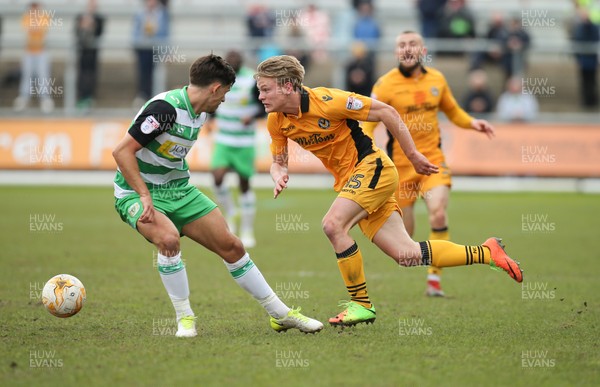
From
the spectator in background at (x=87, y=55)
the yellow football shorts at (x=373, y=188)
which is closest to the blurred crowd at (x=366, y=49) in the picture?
the spectator in background at (x=87, y=55)

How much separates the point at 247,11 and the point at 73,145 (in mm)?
8394

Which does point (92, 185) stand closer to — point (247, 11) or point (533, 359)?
point (247, 11)

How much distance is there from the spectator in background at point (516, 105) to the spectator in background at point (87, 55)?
35.1 ft

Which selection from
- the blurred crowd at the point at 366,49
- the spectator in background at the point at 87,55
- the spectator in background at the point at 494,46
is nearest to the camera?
the blurred crowd at the point at 366,49

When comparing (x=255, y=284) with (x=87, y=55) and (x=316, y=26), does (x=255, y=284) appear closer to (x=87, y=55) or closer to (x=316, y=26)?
(x=87, y=55)

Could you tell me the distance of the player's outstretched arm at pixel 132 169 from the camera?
6.85 metres

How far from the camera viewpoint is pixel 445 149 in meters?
21.9

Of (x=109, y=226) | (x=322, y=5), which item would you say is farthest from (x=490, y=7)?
(x=109, y=226)

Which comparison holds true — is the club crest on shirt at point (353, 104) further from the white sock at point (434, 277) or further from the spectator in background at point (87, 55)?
the spectator in background at point (87, 55)

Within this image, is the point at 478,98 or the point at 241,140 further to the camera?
the point at 478,98

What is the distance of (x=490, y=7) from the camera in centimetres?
2988

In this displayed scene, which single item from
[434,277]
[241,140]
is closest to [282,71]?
[434,277]

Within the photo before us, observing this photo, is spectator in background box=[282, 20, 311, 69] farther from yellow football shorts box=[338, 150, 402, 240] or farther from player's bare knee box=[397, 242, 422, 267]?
player's bare knee box=[397, 242, 422, 267]

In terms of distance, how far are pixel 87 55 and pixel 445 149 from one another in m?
9.84
